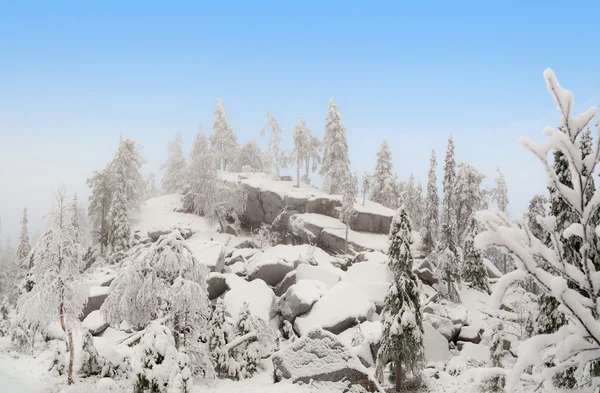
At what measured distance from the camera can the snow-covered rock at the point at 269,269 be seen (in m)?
27.0

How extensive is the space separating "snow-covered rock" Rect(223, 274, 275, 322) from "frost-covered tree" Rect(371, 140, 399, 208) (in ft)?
101

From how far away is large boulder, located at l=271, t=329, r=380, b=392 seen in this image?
11664 mm

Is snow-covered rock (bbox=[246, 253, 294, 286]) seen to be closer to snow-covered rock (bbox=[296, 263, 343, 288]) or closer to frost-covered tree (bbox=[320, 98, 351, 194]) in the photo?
snow-covered rock (bbox=[296, 263, 343, 288])

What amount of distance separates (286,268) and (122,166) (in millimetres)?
24668

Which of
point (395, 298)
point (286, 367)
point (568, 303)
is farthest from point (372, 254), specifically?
point (568, 303)

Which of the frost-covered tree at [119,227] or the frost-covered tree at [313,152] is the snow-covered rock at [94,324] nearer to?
the frost-covered tree at [119,227]

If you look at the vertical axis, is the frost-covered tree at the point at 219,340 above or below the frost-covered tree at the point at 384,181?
below

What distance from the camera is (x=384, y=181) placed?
52531 millimetres

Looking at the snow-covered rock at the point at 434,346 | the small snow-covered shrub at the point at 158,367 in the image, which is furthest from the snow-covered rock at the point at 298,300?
the small snow-covered shrub at the point at 158,367

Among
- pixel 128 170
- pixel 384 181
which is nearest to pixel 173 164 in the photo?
pixel 128 170

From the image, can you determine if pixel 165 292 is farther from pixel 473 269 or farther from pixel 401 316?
pixel 473 269

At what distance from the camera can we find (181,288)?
13.9m

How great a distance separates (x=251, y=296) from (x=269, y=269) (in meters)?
3.20

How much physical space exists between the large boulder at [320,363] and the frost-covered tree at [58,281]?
25.0 ft
